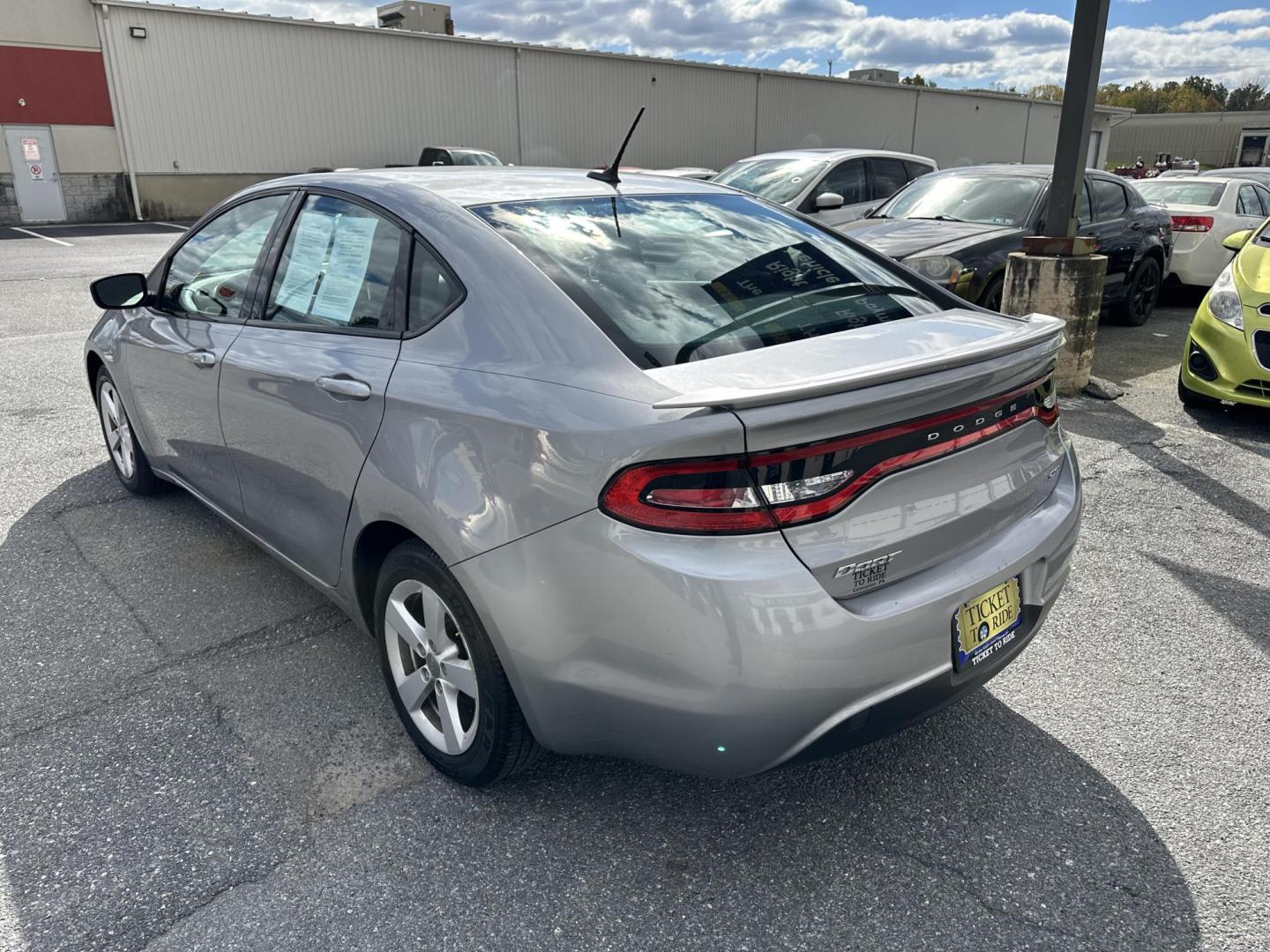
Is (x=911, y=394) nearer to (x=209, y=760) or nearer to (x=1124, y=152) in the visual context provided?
(x=209, y=760)

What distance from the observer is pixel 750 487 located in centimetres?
190

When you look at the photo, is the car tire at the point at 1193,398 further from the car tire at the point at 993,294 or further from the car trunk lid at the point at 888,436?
the car trunk lid at the point at 888,436

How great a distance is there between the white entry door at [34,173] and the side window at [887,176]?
21.2 m

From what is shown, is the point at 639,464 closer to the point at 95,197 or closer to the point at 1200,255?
the point at 1200,255

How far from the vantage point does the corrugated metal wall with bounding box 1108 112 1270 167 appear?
68812mm

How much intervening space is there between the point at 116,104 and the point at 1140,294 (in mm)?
23143

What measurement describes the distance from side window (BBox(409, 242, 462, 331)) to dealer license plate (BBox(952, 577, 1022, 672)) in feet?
4.85

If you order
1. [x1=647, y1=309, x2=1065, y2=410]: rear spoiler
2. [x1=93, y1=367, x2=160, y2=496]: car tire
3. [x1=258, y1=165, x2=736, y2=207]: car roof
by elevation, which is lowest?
[x1=93, y1=367, x2=160, y2=496]: car tire

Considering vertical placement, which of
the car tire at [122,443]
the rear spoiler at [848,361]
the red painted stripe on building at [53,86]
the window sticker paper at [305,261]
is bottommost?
the car tire at [122,443]

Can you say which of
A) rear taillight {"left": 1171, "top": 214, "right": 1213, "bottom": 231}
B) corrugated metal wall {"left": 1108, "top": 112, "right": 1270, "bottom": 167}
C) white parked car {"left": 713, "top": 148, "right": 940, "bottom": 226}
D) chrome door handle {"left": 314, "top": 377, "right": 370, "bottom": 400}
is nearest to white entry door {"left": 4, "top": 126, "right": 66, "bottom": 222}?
white parked car {"left": 713, "top": 148, "right": 940, "bottom": 226}

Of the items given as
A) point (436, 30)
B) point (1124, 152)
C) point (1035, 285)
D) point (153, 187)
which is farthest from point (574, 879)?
point (1124, 152)

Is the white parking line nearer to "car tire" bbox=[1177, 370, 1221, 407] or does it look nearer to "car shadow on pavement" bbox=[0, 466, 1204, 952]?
"car shadow on pavement" bbox=[0, 466, 1204, 952]

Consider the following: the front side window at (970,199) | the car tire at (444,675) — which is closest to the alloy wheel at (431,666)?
the car tire at (444,675)

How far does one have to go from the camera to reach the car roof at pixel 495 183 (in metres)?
2.73
